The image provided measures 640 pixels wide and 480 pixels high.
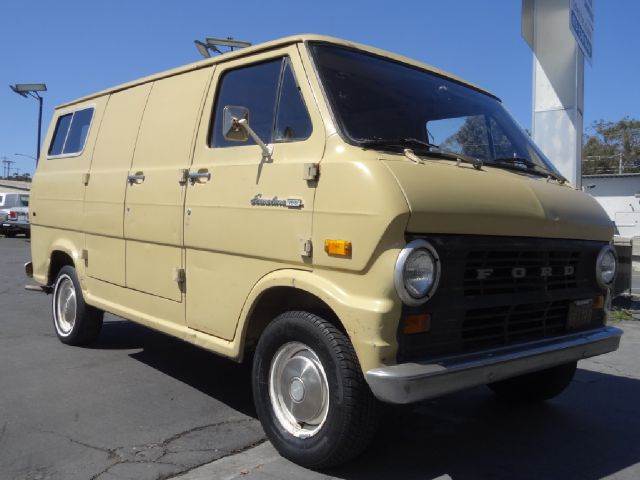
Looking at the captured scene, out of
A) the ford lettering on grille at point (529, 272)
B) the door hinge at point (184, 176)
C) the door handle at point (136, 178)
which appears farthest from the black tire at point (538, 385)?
the door handle at point (136, 178)

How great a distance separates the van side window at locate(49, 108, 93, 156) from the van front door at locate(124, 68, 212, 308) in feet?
4.34

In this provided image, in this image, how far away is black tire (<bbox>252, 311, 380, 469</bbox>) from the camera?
316cm

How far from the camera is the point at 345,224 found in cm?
322

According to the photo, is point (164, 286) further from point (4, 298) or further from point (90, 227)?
point (4, 298)

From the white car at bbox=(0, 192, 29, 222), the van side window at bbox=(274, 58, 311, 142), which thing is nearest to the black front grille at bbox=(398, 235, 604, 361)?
the van side window at bbox=(274, 58, 311, 142)

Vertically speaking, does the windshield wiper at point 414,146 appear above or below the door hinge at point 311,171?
above

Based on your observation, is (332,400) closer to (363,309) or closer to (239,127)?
(363,309)

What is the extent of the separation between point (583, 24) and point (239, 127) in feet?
29.8

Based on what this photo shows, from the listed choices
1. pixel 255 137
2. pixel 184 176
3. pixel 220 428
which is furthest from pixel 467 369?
pixel 184 176

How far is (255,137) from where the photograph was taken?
12.1 feet

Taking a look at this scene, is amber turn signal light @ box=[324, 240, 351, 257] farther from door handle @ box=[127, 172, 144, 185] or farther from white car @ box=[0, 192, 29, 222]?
white car @ box=[0, 192, 29, 222]

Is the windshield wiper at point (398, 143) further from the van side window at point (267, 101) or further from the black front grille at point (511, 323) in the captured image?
the black front grille at point (511, 323)

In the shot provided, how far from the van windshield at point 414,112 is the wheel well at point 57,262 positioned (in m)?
3.84

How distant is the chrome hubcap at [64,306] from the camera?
6261 millimetres
